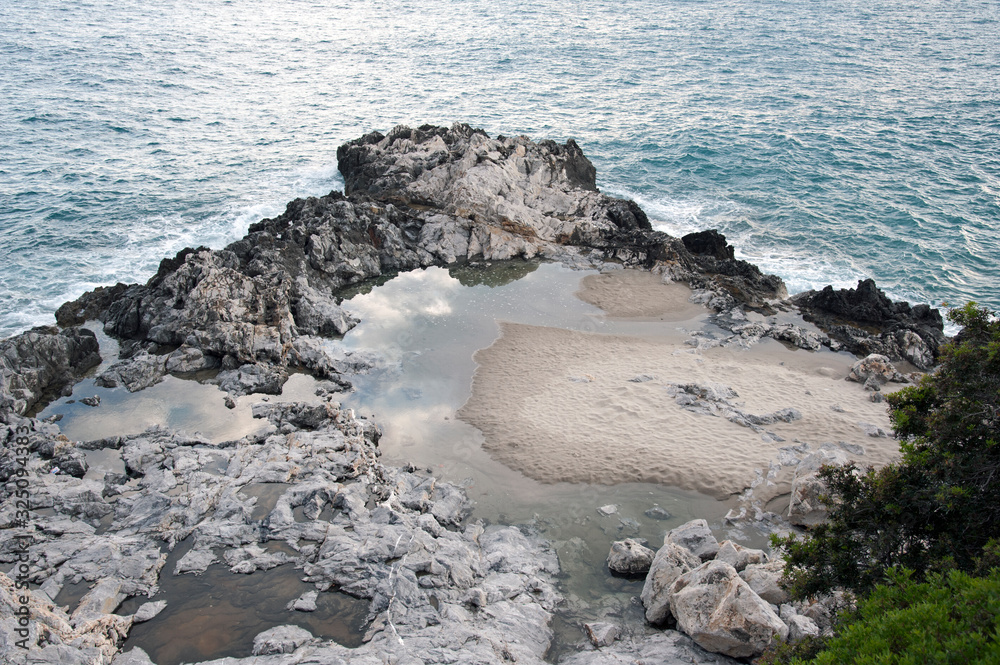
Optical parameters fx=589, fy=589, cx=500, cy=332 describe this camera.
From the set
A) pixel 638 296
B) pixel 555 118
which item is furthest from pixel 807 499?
pixel 555 118

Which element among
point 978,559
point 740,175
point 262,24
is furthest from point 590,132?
point 262,24

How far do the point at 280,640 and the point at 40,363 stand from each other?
57.9 feet

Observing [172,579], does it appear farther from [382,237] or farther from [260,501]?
[382,237]

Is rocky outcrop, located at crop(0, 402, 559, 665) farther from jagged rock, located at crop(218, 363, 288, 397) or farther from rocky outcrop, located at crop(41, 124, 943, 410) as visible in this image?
rocky outcrop, located at crop(41, 124, 943, 410)

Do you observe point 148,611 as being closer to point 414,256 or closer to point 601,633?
point 601,633

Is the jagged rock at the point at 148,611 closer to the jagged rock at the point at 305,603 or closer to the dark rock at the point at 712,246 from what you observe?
the jagged rock at the point at 305,603

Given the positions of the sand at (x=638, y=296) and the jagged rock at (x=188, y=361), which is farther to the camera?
the sand at (x=638, y=296)

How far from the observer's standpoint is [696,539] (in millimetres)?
16203

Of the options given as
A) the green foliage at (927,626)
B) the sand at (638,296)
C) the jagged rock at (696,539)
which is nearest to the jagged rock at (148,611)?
the jagged rock at (696,539)

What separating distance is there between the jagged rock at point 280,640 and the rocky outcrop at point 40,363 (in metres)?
14.8

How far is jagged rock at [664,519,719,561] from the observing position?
15.8m

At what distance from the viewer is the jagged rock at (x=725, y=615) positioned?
491 inches

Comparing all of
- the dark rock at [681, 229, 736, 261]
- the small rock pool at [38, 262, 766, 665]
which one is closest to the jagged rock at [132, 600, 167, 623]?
the small rock pool at [38, 262, 766, 665]

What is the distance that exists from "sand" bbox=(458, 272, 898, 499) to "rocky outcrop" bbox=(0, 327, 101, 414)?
16.0 metres
